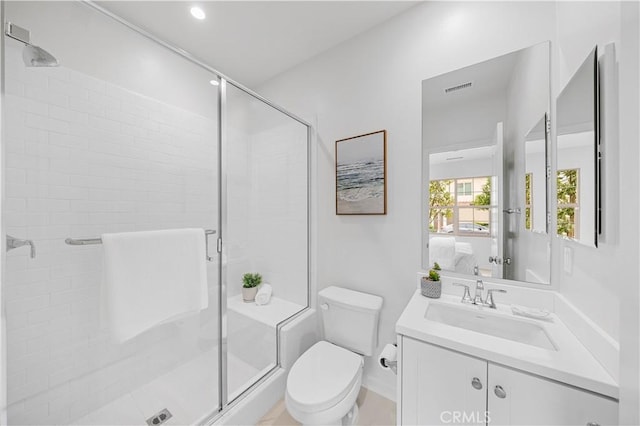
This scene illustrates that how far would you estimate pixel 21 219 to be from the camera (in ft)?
3.80

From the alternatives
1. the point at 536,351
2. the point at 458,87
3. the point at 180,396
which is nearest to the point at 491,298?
the point at 536,351

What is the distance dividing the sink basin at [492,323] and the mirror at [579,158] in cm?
44

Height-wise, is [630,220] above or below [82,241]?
above

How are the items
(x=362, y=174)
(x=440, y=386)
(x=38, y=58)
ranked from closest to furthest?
(x=440, y=386) < (x=38, y=58) < (x=362, y=174)

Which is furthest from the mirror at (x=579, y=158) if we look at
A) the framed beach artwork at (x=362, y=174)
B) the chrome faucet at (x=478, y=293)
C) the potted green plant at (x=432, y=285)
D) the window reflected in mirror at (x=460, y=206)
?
the framed beach artwork at (x=362, y=174)

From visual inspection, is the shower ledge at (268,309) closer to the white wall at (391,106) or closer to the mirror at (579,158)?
the white wall at (391,106)

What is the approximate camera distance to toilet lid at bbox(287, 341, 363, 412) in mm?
1122

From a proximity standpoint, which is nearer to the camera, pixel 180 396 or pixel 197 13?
pixel 180 396

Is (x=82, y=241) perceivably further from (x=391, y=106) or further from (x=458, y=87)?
(x=458, y=87)

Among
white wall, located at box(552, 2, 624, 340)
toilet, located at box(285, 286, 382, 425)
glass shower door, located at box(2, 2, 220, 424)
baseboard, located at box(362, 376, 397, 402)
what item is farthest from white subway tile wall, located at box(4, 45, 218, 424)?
white wall, located at box(552, 2, 624, 340)

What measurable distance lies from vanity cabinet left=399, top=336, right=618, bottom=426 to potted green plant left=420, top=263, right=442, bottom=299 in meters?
0.40

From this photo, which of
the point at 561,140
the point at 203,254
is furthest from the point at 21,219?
the point at 561,140

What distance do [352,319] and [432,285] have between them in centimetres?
56

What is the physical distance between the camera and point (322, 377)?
1268mm
